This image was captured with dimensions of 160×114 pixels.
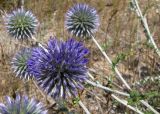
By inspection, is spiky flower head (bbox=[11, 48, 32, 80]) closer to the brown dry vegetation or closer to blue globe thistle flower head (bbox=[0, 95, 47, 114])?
the brown dry vegetation

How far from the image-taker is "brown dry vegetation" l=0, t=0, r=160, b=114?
3.69m

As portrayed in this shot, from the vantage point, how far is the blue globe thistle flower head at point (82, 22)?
10.9 feet

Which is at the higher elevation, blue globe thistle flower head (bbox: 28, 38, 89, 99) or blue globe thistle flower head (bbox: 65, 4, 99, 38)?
blue globe thistle flower head (bbox: 65, 4, 99, 38)

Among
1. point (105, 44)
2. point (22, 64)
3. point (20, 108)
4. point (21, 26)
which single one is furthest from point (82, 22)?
point (20, 108)

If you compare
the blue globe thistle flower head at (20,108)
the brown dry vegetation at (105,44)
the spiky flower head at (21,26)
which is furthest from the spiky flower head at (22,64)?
the blue globe thistle flower head at (20,108)

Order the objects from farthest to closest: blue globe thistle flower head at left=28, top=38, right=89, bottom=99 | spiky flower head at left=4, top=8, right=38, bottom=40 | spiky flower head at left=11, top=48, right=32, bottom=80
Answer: spiky flower head at left=4, top=8, right=38, bottom=40, spiky flower head at left=11, top=48, right=32, bottom=80, blue globe thistle flower head at left=28, top=38, right=89, bottom=99

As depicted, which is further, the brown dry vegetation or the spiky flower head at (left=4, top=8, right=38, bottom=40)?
the brown dry vegetation

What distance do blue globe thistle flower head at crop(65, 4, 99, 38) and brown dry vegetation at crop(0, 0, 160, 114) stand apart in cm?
21

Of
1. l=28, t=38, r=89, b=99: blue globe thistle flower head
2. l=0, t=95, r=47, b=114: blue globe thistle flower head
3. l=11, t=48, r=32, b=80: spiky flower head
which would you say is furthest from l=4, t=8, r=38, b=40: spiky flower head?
l=0, t=95, r=47, b=114: blue globe thistle flower head

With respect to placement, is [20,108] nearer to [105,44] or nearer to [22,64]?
[22,64]

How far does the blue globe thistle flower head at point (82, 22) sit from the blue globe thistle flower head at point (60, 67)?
3.47 feet

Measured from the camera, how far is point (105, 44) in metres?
3.11

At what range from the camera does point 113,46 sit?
4.47 meters

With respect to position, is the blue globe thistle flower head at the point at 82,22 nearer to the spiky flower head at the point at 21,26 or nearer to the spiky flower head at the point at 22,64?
the spiky flower head at the point at 21,26
